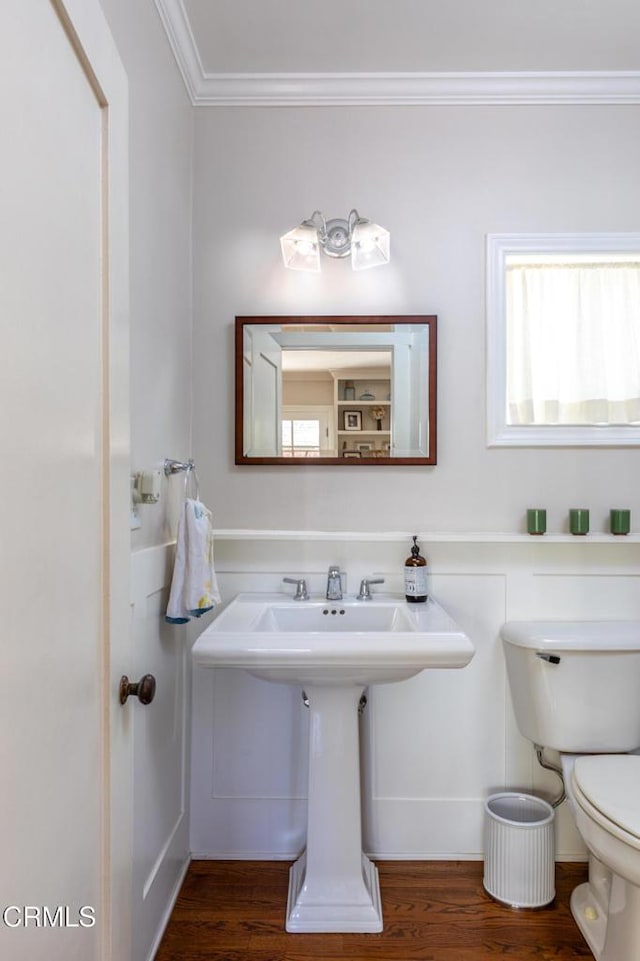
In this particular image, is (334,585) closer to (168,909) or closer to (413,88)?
(168,909)

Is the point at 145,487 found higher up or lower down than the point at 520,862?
higher up

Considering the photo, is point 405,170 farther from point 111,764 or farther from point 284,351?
point 111,764

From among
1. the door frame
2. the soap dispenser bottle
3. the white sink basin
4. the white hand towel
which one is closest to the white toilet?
the soap dispenser bottle

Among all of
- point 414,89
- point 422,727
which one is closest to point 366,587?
point 422,727

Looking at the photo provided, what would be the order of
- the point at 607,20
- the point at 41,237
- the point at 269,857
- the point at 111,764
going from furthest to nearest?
the point at 269,857 → the point at 607,20 → the point at 111,764 → the point at 41,237

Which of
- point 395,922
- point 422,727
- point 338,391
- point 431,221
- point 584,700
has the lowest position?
point 395,922

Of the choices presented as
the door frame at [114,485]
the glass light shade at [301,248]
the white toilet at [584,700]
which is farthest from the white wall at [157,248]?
the white toilet at [584,700]

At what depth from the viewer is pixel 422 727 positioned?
6.65 ft

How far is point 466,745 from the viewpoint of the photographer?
2021 mm

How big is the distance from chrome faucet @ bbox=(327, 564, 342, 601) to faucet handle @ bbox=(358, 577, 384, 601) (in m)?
0.07

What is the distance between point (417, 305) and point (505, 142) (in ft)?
1.97

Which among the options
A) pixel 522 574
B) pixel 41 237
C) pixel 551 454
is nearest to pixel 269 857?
pixel 522 574

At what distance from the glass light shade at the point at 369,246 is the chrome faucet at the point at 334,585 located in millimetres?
985
